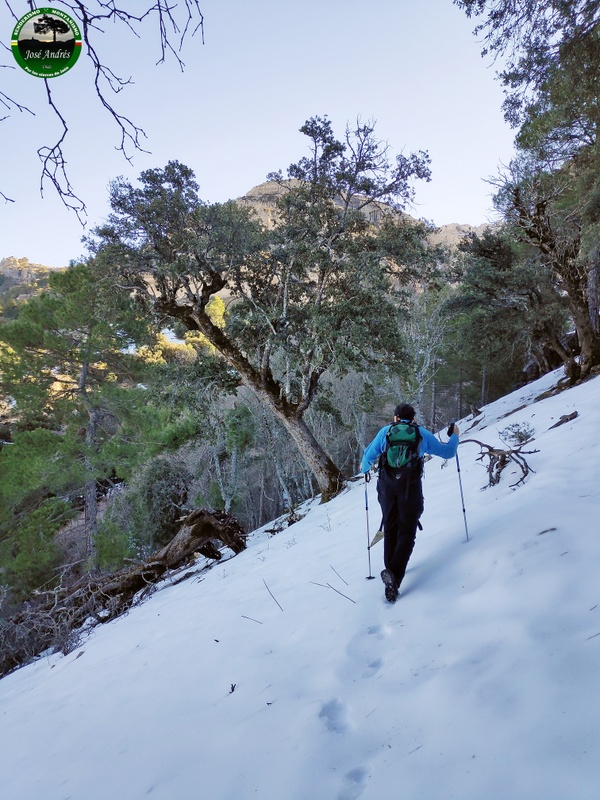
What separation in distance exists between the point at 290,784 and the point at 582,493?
3126 millimetres

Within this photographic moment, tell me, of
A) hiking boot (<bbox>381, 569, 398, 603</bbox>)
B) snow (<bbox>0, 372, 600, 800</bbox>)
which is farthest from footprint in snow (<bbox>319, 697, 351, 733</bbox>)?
hiking boot (<bbox>381, 569, 398, 603</bbox>)

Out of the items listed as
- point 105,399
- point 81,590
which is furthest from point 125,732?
point 105,399

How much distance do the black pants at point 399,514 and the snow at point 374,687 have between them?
26cm

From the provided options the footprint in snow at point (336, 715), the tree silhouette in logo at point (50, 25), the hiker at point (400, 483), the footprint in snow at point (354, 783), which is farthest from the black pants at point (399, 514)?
the tree silhouette in logo at point (50, 25)

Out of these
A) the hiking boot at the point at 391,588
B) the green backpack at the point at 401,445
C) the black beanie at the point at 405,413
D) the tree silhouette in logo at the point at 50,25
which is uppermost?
the tree silhouette in logo at the point at 50,25

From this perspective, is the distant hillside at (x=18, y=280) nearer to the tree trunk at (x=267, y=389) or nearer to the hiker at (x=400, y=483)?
the tree trunk at (x=267, y=389)

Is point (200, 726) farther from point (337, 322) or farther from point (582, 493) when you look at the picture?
point (337, 322)

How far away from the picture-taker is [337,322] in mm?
10578

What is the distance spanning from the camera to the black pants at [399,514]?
A: 3.40 meters

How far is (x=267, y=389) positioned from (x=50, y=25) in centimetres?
991

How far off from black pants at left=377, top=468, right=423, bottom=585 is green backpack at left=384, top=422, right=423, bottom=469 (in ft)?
0.34

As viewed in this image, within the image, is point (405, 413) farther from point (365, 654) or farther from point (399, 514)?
point (365, 654)

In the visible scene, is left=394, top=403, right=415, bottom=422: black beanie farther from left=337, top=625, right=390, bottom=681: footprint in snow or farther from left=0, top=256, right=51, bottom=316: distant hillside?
left=0, top=256, right=51, bottom=316: distant hillside

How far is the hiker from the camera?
11.2ft
